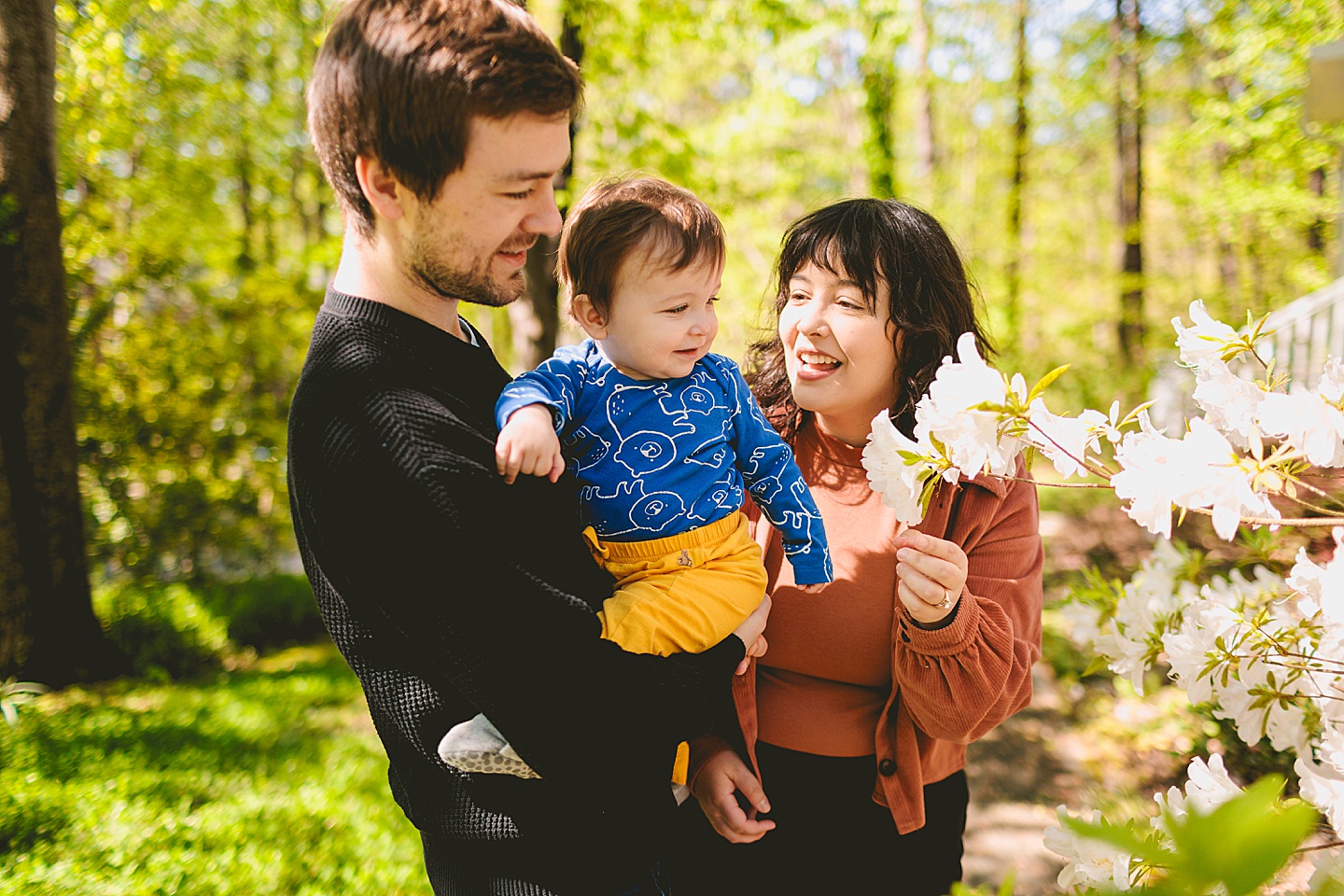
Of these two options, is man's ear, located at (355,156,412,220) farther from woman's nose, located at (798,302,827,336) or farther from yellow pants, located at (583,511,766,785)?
woman's nose, located at (798,302,827,336)

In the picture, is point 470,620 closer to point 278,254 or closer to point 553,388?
point 553,388

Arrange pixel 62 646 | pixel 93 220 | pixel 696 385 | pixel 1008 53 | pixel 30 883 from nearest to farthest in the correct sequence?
1. pixel 696 385
2. pixel 30 883
3. pixel 62 646
4. pixel 93 220
5. pixel 1008 53

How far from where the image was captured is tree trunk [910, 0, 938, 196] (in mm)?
9438

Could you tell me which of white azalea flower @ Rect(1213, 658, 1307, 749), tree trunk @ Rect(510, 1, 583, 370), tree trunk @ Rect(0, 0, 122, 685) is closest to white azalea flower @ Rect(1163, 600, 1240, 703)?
white azalea flower @ Rect(1213, 658, 1307, 749)

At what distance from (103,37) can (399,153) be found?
23.5ft

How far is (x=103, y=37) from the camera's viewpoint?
627cm

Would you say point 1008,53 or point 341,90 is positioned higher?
point 1008,53

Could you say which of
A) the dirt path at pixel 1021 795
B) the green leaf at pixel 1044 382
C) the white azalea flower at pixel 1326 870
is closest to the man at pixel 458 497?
the green leaf at pixel 1044 382

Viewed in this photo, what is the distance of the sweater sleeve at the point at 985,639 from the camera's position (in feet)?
4.67

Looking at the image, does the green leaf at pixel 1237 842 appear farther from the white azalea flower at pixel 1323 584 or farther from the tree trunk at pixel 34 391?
the tree trunk at pixel 34 391

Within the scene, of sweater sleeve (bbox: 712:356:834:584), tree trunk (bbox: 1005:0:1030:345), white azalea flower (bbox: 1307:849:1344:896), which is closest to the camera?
white azalea flower (bbox: 1307:849:1344:896)

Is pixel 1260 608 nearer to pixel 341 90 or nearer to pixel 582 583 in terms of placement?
pixel 582 583

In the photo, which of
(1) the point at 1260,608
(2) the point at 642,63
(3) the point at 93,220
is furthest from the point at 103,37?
(1) the point at 1260,608

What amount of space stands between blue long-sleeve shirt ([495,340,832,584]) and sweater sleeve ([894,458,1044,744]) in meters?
0.24
